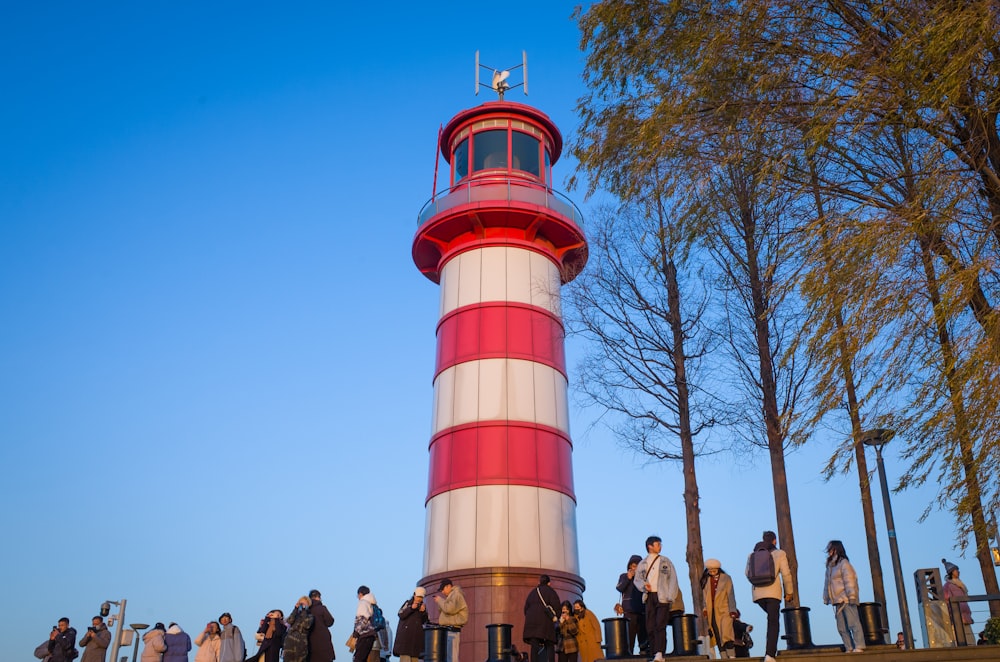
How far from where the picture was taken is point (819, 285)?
31.2ft

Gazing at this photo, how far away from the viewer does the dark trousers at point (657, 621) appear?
12523 mm

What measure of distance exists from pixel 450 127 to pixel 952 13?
20.1 meters

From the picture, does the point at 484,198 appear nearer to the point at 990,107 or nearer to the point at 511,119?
the point at 511,119

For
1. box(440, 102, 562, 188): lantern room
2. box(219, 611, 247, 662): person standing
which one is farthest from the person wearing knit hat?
box(440, 102, 562, 188): lantern room

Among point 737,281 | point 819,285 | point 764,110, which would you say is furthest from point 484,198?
point 819,285

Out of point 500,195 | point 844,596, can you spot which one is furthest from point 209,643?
point 500,195

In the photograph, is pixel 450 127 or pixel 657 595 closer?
pixel 657 595

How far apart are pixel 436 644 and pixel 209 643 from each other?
5.08 meters

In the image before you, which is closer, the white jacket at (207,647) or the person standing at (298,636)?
the person standing at (298,636)

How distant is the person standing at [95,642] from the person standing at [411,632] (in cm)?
747

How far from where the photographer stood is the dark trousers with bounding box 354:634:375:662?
14586 millimetres

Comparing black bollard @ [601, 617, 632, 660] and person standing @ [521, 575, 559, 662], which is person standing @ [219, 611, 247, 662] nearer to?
person standing @ [521, 575, 559, 662]

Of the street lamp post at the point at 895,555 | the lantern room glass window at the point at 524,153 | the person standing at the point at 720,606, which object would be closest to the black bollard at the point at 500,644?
the person standing at the point at 720,606

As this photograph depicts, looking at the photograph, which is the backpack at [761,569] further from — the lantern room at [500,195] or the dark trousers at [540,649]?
the lantern room at [500,195]
